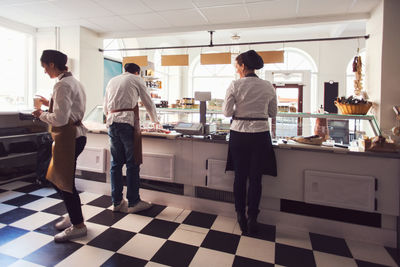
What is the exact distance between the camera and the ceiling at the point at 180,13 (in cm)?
364

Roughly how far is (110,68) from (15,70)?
2.30 metres

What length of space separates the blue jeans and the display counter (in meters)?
0.33

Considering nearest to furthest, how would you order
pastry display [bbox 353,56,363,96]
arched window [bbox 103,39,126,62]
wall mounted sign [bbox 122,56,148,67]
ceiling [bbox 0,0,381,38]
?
1. ceiling [bbox 0,0,381,38]
2. pastry display [bbox 353,56,363,96]
3. wall mounted sign [bbox 122,56,148,67]
4. arched window [bbox 103,39,126,62]

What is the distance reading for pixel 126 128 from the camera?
2.71 m

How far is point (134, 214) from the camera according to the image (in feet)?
Answer: 9.21

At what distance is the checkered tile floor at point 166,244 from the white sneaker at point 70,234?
0.05 meters

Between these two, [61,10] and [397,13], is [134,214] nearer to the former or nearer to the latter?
[61,10]

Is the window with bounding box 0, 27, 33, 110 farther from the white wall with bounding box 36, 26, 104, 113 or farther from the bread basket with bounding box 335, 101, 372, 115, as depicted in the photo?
the bread basket with bounding box 335, 101, 372, 115

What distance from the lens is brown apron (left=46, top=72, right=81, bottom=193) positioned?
83.6 inches

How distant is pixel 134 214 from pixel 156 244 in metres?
0.68

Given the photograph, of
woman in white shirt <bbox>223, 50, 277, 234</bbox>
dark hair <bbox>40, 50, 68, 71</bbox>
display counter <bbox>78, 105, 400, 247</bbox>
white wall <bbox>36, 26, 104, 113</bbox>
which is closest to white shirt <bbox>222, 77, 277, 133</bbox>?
woman in white shirt <bbox>223, 50, 277, 234</bbox>

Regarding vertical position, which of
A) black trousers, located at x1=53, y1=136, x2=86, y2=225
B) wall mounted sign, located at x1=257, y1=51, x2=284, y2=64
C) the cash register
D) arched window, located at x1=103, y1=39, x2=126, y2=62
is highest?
arched window, located at x1=103, y1=39, x2=126, y2=62

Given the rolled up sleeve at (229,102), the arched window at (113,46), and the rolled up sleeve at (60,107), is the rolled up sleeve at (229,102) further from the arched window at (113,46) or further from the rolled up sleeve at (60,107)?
the arched window at (113,46)

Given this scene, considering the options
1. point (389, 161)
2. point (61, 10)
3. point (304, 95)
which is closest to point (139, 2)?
point (61, 10)
